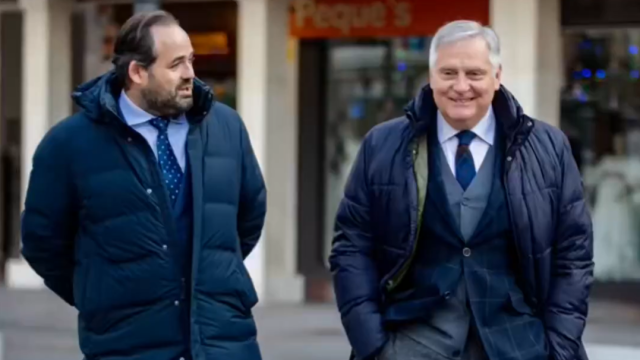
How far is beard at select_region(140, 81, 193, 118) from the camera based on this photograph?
4.39 meters

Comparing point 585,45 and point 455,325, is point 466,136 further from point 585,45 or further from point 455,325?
point 585,45

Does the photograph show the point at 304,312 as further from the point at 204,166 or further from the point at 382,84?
the point at 204,166

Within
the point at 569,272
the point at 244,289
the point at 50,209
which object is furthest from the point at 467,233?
the point at 50,209

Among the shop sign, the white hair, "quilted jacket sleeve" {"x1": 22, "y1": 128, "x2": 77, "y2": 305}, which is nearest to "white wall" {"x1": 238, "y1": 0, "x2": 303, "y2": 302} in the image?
the shop sign

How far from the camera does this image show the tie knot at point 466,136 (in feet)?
14.3

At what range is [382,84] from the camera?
53.2ft

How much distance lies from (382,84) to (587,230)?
39.0 feet

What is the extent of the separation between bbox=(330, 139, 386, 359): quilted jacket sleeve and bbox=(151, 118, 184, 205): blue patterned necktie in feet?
1.76

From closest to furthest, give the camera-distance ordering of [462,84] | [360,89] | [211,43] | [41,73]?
[462,84]
[360,89]
[211,43]
[41,73]

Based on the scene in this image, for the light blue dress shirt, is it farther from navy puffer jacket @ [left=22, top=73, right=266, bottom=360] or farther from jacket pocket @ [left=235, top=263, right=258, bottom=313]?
jacket pocket @ [left=235, top=263, right=258, bottom=313]

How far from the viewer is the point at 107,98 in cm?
444

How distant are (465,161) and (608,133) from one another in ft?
36.2

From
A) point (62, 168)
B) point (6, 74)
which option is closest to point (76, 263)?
point (62, 168)

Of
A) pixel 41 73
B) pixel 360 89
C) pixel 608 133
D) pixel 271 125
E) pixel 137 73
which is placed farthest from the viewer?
pixel 41 73
